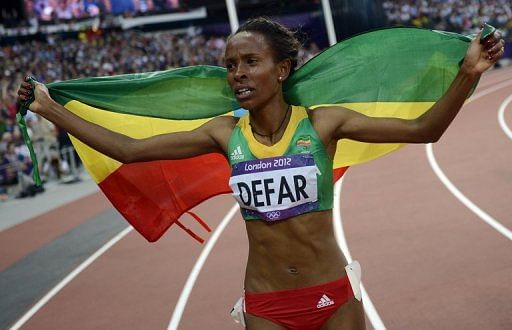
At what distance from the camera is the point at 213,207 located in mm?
11375

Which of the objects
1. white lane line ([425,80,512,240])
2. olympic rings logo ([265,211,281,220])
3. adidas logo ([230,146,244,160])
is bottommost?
white lane line ([425,80,512,240])

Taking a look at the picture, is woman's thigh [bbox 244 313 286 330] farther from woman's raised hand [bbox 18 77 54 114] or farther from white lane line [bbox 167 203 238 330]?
white lane line [bbox 167 203 238 330]

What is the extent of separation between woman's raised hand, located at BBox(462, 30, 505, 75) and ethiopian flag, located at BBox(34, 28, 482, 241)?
75 cm

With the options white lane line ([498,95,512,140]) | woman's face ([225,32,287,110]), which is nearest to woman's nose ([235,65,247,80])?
woman's face ([225,32,287,110])

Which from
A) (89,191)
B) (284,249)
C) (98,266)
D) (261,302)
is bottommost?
(89,191)

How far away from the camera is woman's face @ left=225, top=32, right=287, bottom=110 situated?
9.27ft

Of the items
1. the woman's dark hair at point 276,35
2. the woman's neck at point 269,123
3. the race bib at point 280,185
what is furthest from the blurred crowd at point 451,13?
the race bib at point 280,185

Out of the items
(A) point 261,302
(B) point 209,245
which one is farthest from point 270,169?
(B) point 209,245

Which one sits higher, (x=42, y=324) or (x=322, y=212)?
(x=322, y=212)

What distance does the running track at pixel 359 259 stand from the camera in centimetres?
585

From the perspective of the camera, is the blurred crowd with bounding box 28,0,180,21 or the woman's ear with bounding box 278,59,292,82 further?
the blurred crowd with bounding box 28,0,180,21

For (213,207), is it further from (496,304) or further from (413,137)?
(413,137)

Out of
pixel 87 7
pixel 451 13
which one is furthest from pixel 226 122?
pixel 451 13

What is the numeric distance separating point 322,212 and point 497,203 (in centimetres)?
606
